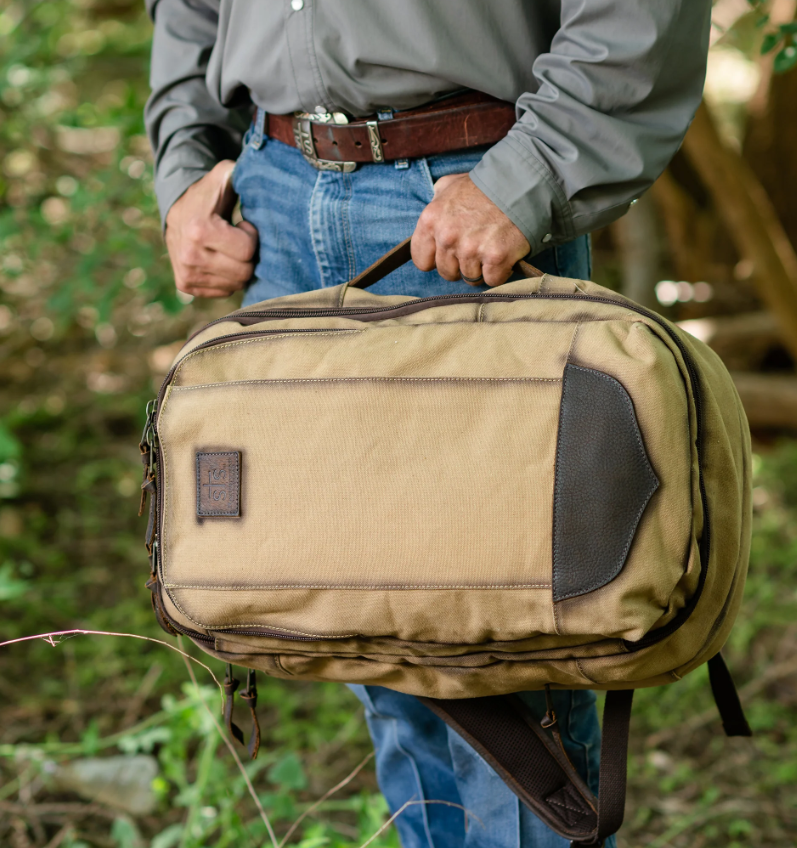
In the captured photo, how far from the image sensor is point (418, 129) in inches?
45.7

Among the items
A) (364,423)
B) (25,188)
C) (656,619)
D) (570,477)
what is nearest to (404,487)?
(364,423)

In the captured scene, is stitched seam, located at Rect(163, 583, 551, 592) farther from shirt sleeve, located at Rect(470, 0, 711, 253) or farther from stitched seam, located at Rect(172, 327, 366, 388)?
shirt sleeve, located at Rect(470, 0, 711, 253)

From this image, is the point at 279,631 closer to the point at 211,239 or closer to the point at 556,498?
the point at 556,498

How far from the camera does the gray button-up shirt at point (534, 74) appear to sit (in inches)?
40.6

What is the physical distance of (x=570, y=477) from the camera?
3.10 feet

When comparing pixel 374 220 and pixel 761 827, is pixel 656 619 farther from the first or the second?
pixel 761 827

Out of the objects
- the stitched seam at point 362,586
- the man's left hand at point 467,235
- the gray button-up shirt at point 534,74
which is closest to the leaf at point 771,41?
the gray button-up shirt at point 534,74

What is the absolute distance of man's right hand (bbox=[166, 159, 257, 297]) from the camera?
4.44ft

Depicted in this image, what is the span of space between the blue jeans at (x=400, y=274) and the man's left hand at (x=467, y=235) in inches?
3.6

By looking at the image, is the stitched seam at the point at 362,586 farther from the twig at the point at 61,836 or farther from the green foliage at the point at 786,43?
the green foliage at the point at 786,43

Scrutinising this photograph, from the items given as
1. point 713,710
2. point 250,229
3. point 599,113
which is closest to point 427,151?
point 599,113

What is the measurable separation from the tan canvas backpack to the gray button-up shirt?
14 cm

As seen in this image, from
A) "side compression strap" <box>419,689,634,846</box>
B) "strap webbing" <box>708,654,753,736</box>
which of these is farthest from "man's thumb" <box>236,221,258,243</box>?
"strap webbing" <box>708,654,753,736</box>

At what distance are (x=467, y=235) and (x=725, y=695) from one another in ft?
2.66
